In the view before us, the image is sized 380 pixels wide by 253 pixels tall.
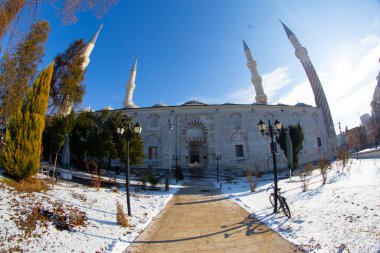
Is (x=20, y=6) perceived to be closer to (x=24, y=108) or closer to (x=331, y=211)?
(x=24, y=108)

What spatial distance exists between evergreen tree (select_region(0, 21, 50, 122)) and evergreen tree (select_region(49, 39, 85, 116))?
161 inches

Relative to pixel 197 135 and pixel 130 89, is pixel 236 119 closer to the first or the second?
pixel 197 135

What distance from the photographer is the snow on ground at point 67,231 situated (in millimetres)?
3717

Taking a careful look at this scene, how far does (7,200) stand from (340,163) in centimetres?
1624

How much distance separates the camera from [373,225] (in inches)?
161

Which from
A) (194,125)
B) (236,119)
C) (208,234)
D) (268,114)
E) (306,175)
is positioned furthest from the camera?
(268,114)

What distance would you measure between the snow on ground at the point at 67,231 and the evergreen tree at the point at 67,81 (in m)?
13.6

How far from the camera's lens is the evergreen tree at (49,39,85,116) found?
1769 centimetres

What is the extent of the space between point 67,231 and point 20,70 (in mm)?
12704

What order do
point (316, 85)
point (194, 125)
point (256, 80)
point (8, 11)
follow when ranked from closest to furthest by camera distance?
point (8, 11) < point (194, 125) < point (256, 80) < point (316, 85)

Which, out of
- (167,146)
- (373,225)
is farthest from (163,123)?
(373,225)

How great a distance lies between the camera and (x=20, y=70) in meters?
12.8

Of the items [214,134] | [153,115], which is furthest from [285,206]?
[153,115]

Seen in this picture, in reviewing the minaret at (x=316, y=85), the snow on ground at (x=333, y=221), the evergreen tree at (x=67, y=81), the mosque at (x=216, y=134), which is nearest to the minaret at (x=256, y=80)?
the mosque at (x=216, y=134)
